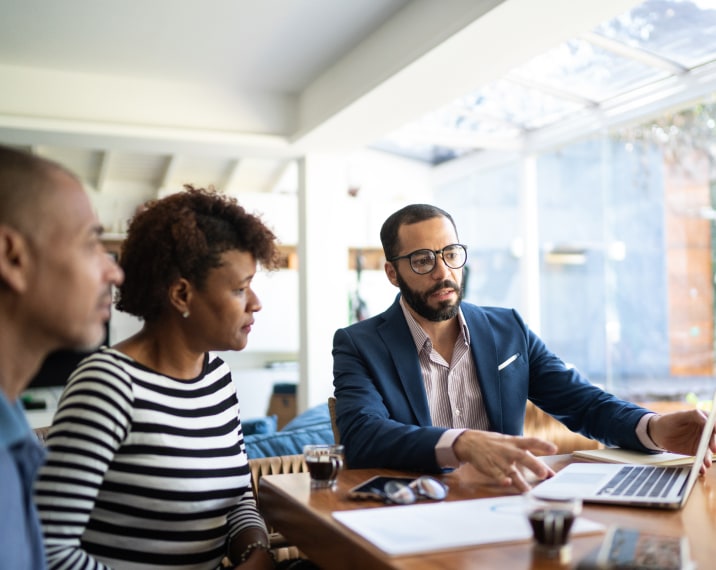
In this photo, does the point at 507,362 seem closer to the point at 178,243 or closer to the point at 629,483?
the point at 629,483

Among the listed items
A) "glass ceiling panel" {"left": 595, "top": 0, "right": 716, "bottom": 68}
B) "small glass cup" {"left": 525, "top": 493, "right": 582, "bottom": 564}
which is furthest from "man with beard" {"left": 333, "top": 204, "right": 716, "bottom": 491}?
"glass ceiling panel" {"left": 595, "top": 0, "right": 716, "bottom": 68}

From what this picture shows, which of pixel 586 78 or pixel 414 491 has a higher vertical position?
pixel 586 78

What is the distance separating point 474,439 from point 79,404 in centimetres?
75

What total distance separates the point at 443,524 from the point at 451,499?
187 millimetres

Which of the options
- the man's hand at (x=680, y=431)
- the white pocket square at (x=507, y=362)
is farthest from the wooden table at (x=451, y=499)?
the white pocket square at (x=507, y=362)

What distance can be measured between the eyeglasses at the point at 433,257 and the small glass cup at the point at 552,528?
1157mm

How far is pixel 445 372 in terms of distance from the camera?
85.1 inches

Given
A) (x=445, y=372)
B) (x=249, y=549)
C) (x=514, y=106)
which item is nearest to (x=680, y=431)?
(x=445, y=372)

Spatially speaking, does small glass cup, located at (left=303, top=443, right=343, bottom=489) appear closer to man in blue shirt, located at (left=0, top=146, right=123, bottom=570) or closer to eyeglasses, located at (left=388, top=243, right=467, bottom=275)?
man in blue shirt, located at (left=0, top=146, right=123, bottom=570)

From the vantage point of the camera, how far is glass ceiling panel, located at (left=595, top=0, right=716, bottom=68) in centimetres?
392

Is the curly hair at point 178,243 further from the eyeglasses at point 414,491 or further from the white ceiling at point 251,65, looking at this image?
the white ceiling at point 251,65

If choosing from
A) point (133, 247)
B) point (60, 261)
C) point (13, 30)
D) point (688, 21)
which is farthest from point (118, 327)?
point (60, 261)

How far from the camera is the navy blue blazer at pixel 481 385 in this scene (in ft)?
6.22

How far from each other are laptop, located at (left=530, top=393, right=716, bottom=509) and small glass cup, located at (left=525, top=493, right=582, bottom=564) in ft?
0.75
